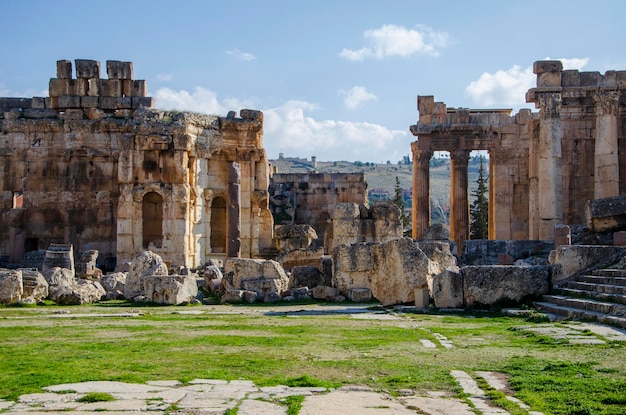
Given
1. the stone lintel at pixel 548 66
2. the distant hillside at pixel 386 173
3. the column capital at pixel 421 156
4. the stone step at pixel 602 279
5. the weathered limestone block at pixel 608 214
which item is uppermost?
the distant hillside at pixel 386 173

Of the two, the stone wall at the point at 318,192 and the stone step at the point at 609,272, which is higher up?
the stone wall at the point at 318,192

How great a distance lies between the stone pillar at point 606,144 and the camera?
91.8 feet

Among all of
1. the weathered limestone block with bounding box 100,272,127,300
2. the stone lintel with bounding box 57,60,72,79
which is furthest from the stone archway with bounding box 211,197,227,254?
the weathered limestone block with bounding box 100,272,127,300

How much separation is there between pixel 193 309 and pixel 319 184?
28.8 m

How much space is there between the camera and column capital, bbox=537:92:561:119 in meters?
28.0

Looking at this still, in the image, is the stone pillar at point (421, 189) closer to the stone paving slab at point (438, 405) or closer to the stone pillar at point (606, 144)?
the stone pillar at point (606, 144)

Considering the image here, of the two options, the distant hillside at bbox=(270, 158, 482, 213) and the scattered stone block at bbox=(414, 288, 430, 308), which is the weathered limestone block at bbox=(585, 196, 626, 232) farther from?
the distant hillside at bbox=(270, 158, 482, 213)

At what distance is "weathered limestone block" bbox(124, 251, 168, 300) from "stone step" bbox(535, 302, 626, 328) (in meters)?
9.69

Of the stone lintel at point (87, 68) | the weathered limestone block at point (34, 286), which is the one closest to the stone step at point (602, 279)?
the weathered limestone block at point (34, 286)

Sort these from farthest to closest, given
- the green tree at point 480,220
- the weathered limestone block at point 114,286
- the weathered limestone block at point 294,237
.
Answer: the green tree at point 480,220 → the weathered limestone block at point 294,237 → the weathered limestone block at point 114,286

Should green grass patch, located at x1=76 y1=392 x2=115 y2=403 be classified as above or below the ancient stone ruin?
below

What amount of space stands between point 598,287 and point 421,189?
24.0m

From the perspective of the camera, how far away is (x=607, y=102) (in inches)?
1109

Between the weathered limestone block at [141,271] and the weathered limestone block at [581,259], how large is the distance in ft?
31.4
